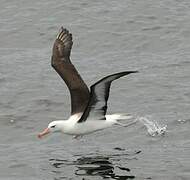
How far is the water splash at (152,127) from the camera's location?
41.5 feet

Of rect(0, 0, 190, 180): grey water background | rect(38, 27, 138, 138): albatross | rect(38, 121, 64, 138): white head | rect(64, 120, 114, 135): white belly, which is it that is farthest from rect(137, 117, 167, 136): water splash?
rect(38, 121, 64, 138): white head

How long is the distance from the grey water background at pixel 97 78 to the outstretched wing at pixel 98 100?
558 millimetres

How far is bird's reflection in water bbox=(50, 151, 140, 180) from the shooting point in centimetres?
1108

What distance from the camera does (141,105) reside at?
47.0 feet

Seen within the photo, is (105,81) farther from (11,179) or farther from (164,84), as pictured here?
(164,84)

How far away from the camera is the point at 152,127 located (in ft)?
42.1

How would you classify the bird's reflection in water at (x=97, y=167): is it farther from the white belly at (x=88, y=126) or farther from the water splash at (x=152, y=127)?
the water splash at (x=152, y=127)

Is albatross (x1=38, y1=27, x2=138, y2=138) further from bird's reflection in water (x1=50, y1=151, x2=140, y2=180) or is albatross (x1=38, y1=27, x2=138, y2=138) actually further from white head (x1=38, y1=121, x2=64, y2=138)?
bird's reflection in water (x1=50, y1=151, x2=140, y2=180)

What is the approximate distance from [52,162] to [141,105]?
3.04 metres

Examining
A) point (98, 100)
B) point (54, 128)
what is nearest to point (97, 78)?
point (54, 128)

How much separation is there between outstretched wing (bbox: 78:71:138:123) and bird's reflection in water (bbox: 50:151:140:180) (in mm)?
623

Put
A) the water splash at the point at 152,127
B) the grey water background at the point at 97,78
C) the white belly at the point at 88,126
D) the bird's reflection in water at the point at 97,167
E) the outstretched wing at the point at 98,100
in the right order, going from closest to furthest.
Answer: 1. the outstretched wing at the point at 98,100
2. the bird's reflection in water at the point at 97,167
3. the grey water background at the point at 97,78
4. the white belly at the point at 88,126
5. the water splash at the point at 152,127

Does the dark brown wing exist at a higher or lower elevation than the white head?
higher

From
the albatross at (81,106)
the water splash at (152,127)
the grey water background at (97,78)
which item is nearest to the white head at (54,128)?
the albatross at (81,106)
